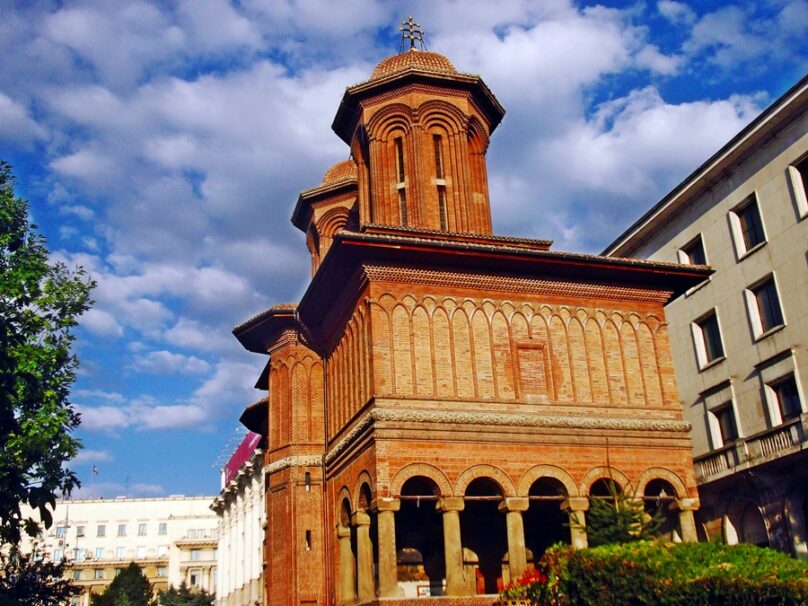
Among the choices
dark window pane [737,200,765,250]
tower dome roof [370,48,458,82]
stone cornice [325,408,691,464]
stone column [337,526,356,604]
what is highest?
tower dome roof [370,48,458,82]

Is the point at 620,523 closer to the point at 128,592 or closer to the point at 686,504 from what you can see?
the point at 686,504

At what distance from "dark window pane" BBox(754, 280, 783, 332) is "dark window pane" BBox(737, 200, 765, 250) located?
4.62 ft

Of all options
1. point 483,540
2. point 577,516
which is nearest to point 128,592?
point 483,540

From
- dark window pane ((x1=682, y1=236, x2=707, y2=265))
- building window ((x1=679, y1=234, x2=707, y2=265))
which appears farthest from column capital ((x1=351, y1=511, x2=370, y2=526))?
dark window pane ((x1=682, y1=236, x2=707, y2=265))

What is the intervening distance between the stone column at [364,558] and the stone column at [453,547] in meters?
2.08

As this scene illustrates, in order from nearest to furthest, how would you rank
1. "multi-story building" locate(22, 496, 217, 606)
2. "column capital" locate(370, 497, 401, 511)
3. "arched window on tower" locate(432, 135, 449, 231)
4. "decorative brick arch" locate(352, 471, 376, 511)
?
"column capital" locate(370, 497, 401, 511) < "decorative brick arch" locate(352, 471, 376, 511) < "arched window on tower" locate(432, 135, 449, 231) < "multi-story building" locate(22, 496, 217, 606)

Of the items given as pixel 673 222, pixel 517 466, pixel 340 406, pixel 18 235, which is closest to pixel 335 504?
pixel 340 406

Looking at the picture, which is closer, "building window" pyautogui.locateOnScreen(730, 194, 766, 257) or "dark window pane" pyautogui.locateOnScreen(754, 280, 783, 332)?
"dark window pane" pyautogui.locateOnScreen(754, 280, 783, 332)

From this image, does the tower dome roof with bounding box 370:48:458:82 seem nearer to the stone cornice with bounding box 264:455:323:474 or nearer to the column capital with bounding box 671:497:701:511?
the stone cornice with bounding box 264:455:323:474

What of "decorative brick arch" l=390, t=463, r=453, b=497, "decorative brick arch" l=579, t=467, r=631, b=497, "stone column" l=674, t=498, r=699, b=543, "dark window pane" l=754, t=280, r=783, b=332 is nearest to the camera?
"decorative brick arch" l=390, t=463, r=453, b=497

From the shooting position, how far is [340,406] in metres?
25.8

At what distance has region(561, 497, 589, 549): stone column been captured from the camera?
21.8m

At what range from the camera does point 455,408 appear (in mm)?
22234

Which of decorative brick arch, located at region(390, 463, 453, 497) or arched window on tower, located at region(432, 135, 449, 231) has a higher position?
arched window on tower, located at region(432, 135, 449, 231)
